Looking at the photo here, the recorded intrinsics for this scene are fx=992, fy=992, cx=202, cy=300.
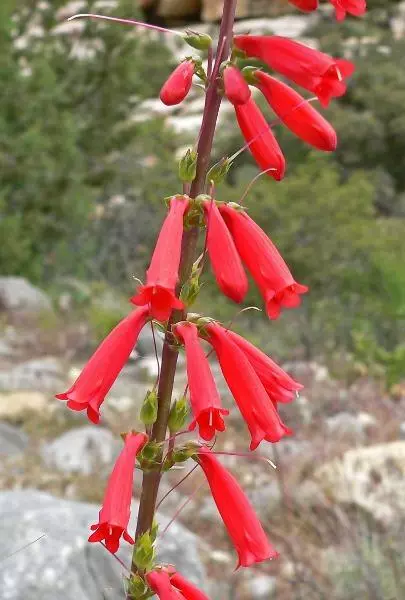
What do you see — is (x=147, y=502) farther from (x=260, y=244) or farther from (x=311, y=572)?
(x=311, y=572)

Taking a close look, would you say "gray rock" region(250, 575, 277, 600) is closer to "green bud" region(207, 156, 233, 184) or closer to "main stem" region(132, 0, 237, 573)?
"main stem" region(132, 0, 237, 573)

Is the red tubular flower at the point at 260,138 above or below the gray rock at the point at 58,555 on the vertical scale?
above

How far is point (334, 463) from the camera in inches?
194

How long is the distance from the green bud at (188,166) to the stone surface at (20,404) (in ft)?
16.8

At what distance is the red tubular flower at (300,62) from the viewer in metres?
1.74

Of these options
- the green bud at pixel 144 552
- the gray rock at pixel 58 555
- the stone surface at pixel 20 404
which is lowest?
the stone surface at pixel 20 404

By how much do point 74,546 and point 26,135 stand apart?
942cm

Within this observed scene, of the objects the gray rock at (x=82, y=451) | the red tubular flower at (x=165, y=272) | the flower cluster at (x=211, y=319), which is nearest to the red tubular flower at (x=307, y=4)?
the flower cluster at (x=211, y=319)

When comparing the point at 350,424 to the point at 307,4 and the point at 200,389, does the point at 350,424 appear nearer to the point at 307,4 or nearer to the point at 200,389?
the point at 200,389

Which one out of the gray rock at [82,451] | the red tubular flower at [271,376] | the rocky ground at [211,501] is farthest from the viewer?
the gray rock at [82,451]

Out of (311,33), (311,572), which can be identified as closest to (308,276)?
(311,572)

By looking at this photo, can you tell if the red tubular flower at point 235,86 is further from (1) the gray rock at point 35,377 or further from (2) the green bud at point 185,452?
(1) the gray rock at point 35,377

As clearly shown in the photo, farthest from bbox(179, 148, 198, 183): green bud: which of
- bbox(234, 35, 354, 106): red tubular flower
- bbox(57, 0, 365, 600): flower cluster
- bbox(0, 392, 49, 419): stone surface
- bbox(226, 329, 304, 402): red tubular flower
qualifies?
bbox(0, 392, 49, 419): stone surface

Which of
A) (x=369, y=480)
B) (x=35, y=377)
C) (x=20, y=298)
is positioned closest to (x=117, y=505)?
(x=369, y=480)
